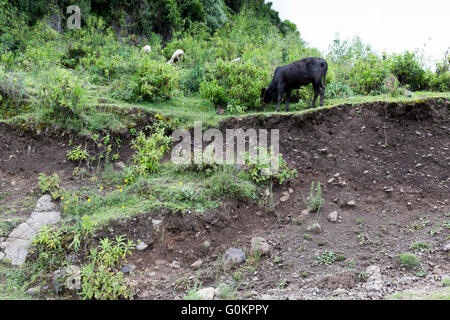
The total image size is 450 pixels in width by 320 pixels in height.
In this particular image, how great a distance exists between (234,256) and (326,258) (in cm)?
128

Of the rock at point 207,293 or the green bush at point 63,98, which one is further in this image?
the green bush at point 63,98

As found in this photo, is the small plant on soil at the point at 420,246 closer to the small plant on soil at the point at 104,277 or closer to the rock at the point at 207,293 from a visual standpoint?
the rock at the point at 207,293

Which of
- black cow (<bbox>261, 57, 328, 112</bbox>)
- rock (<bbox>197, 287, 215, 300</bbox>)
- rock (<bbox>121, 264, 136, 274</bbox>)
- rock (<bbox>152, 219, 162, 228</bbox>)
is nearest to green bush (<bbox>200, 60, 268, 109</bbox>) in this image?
black cow (<bbox>261, 57, 328, 112</bbox>)

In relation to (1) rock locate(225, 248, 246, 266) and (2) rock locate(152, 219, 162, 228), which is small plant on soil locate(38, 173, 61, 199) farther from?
(1) rock locate(225, 248, 246, 266)

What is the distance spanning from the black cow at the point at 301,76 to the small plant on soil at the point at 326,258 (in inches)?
153

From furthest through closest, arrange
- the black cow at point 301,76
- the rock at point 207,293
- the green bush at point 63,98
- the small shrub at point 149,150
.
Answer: the black cow at point 301,76 → the green bush at point 63,98 → the small shrub at point 149,150 → the rock at point 207,293

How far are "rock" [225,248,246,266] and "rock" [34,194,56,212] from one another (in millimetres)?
3141

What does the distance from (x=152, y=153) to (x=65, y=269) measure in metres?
2.56

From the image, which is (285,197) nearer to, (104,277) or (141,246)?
(141,246)

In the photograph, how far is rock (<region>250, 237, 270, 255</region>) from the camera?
174 inches

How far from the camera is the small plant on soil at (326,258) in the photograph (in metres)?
4.19

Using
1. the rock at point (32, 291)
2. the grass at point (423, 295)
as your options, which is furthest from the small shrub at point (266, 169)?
the rock at point (32, 291)

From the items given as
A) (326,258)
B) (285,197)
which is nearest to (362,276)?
(326,258)

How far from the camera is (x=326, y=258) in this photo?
4.24m
